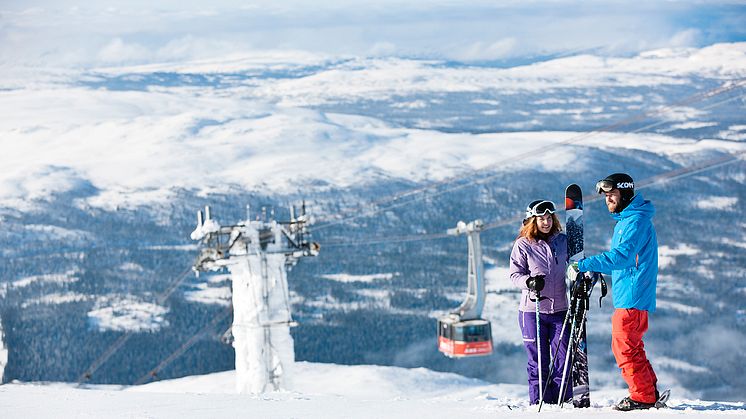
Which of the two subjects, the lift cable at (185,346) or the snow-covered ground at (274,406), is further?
the lift cable at (185,346)

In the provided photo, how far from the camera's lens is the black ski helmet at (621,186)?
28.8ft

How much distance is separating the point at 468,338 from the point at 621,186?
20252 mm

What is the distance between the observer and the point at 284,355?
27.4 metres

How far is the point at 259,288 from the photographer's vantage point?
26844mm

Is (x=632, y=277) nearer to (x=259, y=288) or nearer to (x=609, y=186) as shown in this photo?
(x=609, y=186)

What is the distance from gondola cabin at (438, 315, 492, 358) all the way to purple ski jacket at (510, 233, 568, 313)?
63.8ft

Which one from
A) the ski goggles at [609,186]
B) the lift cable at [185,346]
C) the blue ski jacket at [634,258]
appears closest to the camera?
the blue ski jacket at [634,258]

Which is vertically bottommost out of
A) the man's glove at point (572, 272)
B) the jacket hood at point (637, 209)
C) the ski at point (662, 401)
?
the ski at point (662, 401)

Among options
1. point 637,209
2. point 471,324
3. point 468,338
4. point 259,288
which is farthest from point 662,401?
point 471,324

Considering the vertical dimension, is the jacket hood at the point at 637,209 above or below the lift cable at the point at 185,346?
above

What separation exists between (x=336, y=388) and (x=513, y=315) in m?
77.5

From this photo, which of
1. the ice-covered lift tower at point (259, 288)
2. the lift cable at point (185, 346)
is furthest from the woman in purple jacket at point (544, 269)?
the lift cable at point (185, 346)

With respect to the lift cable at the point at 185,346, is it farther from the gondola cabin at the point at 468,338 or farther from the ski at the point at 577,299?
the ski at the point at 577,299

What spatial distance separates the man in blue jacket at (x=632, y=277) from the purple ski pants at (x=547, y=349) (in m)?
0.49
